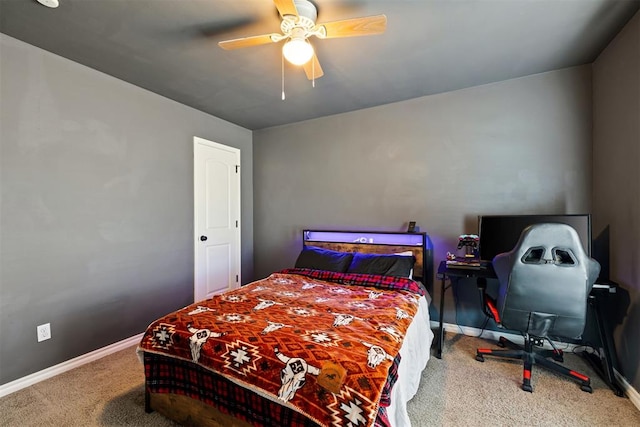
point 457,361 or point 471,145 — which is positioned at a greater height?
point 471,145

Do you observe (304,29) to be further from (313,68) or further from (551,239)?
(551,239)

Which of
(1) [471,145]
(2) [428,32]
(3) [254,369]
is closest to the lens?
(3) [254,369]

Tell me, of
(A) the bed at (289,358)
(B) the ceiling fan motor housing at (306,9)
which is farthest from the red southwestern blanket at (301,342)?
(B) the ceiling fan motor housing at (306,9)

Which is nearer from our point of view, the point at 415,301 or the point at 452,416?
the point at 452,416

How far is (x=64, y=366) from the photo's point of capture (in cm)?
234

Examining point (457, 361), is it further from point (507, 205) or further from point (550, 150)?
point (550, 150)

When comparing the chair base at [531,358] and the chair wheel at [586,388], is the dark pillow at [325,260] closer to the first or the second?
the chair base at [531,358]

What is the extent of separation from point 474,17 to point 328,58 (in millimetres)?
1065

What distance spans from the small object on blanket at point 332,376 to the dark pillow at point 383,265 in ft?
5.34

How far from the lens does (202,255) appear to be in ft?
11.8

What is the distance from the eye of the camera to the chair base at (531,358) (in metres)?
2.04

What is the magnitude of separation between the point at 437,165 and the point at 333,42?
1731 millimetres

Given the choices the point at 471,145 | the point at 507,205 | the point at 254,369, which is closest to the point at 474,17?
the point at 471,145

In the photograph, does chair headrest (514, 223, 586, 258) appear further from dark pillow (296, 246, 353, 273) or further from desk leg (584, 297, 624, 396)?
dark pillow (296, 246, 353, 273)
